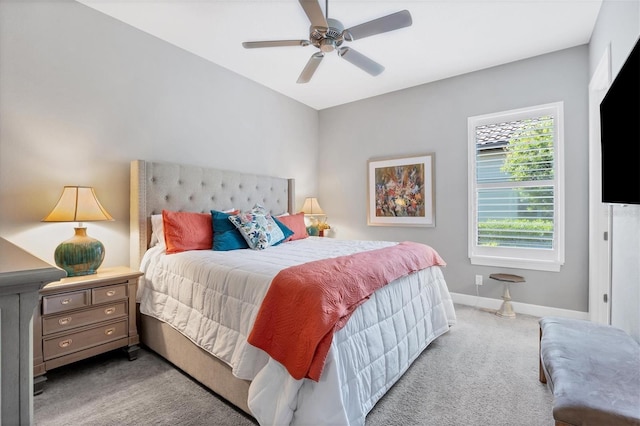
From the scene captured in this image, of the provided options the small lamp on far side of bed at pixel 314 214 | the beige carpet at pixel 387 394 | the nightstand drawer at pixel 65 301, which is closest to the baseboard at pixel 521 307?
the beige carpet at pixel 387 394

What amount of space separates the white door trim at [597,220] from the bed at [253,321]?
1.26 meters

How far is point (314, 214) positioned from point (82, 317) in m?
2.97

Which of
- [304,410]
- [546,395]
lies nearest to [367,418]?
[304,410]

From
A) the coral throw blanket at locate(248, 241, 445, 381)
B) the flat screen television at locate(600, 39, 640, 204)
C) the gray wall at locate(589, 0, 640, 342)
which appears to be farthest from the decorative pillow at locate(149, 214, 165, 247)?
the gray wall at locate(589, 0, 640, 342)

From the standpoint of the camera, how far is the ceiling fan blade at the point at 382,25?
6.38 feet

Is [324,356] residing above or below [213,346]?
above

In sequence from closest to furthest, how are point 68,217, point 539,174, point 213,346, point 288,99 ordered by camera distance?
1. point 213,346
2. point 68,217
3. point 539,174
4. point 288,99

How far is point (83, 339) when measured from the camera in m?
2.12

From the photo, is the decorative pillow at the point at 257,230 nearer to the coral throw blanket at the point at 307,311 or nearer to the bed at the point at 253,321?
the bed at the point at 253,321

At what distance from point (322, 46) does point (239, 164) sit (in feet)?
6.34

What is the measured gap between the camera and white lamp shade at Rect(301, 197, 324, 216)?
4.55 meters

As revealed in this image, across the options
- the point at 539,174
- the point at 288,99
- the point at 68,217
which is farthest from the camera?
the point at 288,99

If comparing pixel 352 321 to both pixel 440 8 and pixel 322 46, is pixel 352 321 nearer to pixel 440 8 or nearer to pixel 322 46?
pixel 322 46

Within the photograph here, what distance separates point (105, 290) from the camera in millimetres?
2215
